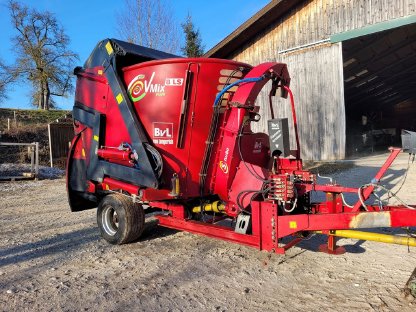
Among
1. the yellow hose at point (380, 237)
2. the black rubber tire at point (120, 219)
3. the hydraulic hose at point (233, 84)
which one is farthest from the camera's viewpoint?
the black rubber tire at point (120, 219)

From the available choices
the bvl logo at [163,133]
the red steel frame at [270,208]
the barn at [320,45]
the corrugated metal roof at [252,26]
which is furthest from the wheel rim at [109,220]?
the corrugated metal roof at [252,26]

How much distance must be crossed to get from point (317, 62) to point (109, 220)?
10.8 meters

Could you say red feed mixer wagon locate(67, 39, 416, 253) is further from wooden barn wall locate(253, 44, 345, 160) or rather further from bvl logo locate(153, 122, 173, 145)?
wooden barn wall locate(253, 44, 345, 160)

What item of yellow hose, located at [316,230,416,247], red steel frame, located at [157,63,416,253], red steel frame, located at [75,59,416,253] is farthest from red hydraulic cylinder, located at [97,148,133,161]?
yellow hose, located at [316,230,416,247]

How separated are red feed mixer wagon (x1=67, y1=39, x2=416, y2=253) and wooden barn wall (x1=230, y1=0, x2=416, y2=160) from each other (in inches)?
358

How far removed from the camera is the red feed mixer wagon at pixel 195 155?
4.46 meters

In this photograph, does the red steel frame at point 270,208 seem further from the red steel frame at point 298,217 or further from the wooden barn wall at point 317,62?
the wooden barn wall at point 317,62

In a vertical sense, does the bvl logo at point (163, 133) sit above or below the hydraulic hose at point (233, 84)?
below

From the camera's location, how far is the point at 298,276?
434 centimetres

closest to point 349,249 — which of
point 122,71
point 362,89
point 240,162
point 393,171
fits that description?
point 240,162

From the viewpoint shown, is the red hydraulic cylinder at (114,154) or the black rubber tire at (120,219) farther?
the black rubber tire at (120,219)

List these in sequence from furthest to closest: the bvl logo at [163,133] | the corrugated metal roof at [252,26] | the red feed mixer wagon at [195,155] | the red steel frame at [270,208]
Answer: the corrugated metal roof at [252,26] → the bvl logo at [163,133] → the red feed mixer wagon at [195,155] → the red steel frame at [270,208]

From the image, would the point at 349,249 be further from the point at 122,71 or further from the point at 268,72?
the point at 122,71

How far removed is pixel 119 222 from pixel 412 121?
3366 cm
